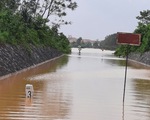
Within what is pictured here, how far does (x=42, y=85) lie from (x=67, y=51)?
60.3 meters

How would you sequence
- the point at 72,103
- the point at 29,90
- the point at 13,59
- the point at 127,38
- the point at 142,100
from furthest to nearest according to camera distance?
1. the point at 13,59
2. the point at 142,100
3. the point at 127,38
4. the point at 29,90
5. the point at 72,103

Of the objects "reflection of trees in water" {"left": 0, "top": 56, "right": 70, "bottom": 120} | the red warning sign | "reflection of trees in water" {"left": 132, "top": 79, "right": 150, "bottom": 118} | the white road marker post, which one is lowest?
"reflection of trees in water" {"left": 132, "top": 79, "right": 150, "bottom": 118}

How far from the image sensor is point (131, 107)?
1338 cm

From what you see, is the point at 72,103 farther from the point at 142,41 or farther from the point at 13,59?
the point at 142,41

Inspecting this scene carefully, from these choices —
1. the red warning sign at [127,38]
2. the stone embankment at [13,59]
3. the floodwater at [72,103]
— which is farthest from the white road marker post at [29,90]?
the stone embankment at [13,59]

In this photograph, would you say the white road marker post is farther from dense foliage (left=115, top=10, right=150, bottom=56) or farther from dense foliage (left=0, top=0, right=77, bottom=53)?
dense foliage (left=115, top=10, right=150, bottom=56)

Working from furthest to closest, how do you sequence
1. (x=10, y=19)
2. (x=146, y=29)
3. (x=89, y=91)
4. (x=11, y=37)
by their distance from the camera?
(x=146, y=29), (x=10, y=19), (x=11, y=37), (x=89, y=91)

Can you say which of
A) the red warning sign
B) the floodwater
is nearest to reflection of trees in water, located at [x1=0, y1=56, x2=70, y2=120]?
the floodwater

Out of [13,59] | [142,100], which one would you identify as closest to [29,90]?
[142,100]

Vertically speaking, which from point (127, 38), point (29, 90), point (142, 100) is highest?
point (127, 38)

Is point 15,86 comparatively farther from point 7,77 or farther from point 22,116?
point 22,116

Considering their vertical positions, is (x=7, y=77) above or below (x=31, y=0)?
below

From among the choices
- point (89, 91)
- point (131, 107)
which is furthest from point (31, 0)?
point (131, 107)

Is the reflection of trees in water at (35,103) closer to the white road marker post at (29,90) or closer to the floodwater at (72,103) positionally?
the floodwater at (72,103)
